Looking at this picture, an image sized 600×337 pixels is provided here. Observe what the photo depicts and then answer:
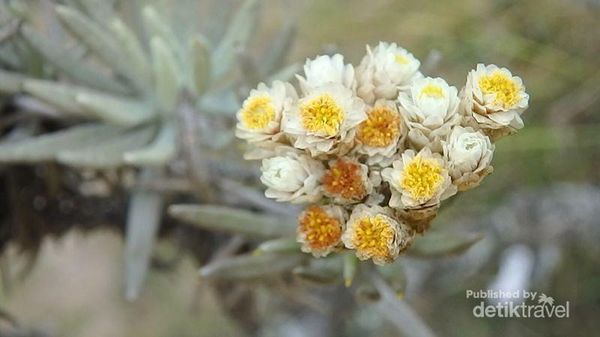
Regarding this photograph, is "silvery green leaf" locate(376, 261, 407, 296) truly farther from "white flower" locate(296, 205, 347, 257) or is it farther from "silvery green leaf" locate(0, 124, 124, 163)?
"silvery green leaf" locate(0, 124, 124, 163)

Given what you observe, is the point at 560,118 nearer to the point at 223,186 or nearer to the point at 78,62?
the point at 223,186

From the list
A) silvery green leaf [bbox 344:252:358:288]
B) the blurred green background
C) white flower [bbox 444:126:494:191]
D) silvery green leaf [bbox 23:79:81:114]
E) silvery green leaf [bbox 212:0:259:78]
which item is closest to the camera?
white flower [bbox 444:126:494:191]

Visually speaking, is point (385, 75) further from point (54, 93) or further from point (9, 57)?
point (9, 57)

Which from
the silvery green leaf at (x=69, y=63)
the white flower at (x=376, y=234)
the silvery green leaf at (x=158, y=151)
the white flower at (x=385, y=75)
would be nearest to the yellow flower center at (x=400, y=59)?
the white flower at (x=385, y=75)

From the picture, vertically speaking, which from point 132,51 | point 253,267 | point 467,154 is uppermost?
point 132,51

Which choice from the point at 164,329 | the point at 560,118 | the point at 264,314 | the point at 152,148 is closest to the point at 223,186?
the point at 152,148

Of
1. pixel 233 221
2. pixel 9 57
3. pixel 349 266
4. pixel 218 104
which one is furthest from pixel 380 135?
pixel 9 57

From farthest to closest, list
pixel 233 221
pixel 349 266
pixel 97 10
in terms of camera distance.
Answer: pixel 97 10 → pixel 233 221 → pixel 349 266

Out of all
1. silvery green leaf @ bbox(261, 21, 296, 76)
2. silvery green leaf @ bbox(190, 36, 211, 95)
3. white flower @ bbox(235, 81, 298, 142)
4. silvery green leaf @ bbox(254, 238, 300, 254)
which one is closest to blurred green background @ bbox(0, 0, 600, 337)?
silvery green leaf @ bbox(261, 21, 296, 76)
